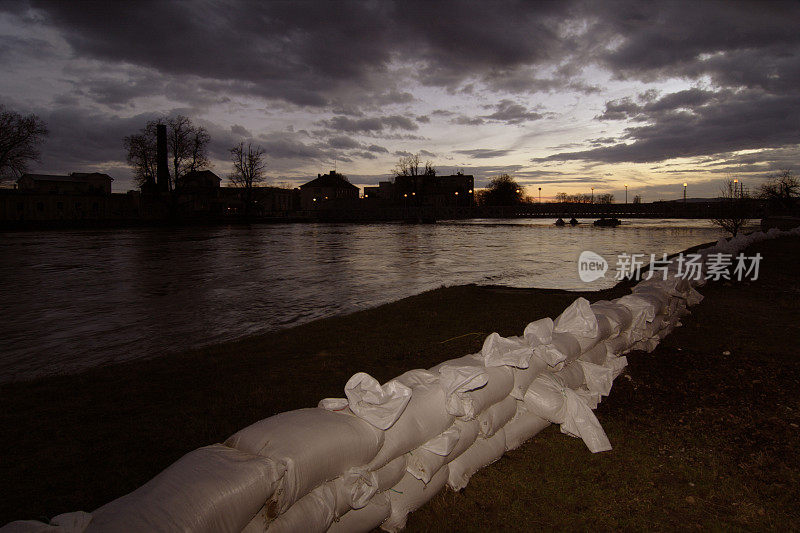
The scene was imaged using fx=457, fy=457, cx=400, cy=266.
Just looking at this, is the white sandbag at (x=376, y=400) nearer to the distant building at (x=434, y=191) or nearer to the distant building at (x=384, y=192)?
the distant building at (x=434, y=191)

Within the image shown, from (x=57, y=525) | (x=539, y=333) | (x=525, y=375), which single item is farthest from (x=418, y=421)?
(x=57, y=525)

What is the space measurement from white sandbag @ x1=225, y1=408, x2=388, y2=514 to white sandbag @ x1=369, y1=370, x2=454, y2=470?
9 centimetres

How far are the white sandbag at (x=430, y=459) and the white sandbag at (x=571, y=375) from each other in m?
1.24

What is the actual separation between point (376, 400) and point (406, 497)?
2.05 ft

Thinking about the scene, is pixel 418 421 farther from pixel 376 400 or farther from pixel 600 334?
pixel 600 334

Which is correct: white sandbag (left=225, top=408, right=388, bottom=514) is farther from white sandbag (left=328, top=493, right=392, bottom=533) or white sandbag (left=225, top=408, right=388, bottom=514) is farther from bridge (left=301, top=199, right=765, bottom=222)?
bridge (left=301, top=199, right=765, bottom=222)

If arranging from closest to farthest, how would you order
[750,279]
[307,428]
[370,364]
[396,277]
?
[307,428], [370,364], [750,279], [396,277]

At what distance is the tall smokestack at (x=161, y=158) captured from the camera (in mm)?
56844

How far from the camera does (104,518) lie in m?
1.62

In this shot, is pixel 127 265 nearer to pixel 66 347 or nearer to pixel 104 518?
pixel 66 347

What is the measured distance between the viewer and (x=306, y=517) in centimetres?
204

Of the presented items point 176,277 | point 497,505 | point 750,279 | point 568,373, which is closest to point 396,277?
point 176,277

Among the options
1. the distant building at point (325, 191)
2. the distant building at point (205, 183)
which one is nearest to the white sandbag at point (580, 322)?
the distant building at point (205, 183)

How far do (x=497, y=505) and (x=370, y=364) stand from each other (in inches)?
101
